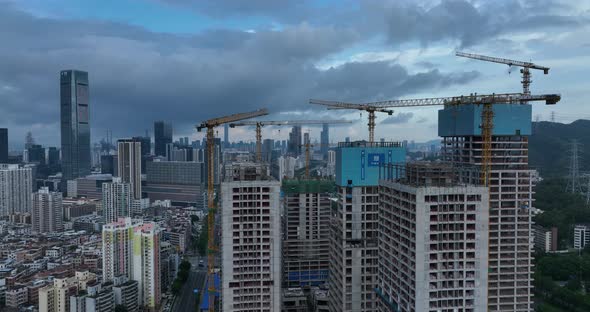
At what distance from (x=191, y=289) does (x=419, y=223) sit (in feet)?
87.7

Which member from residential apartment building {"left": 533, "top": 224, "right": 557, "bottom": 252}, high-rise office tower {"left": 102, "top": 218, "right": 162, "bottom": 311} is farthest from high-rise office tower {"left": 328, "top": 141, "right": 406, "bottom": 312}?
residential apartment building {"left": 533, "top": 224, "right": 557, "bottom": 252}

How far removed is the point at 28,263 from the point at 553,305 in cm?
3988

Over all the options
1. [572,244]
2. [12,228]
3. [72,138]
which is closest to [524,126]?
[572,244]

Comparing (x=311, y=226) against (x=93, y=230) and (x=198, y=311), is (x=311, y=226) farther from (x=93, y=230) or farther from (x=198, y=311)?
(x=93, y=230)

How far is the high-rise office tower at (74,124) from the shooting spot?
92.7 meters

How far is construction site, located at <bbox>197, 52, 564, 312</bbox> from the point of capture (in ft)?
37.7

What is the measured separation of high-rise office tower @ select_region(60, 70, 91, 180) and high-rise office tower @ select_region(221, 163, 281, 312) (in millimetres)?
87095

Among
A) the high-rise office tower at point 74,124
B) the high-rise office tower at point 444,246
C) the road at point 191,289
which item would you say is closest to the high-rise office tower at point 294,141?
the high-rise office tower at point 74,124

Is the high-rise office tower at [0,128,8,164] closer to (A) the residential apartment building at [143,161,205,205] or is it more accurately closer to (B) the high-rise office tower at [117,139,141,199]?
(A) the residential apartment building at [143,161,205,205]

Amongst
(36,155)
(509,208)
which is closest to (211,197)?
(509,208)

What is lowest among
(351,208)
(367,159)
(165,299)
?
(165,299)

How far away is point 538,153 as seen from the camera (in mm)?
83188

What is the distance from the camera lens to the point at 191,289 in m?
34.1

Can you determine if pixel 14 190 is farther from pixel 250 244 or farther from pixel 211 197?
pixel 250 244
